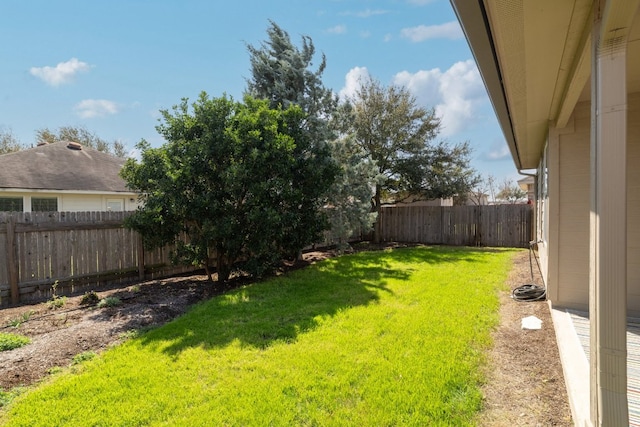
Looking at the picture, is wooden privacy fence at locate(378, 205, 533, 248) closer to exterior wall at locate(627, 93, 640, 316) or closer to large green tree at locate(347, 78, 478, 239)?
large green tree at locate(347, 78, 478, 239)

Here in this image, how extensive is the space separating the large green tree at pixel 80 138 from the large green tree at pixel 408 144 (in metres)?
21.2

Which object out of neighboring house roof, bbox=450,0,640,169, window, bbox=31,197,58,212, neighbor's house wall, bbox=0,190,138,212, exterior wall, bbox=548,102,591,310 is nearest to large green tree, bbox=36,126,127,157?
neighbor's house wall, bbox=0,190,138,212

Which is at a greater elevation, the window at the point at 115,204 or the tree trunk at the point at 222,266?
the window at the point at 115,204

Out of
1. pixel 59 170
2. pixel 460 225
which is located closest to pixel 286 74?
pixel 460 225

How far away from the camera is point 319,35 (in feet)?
32.2

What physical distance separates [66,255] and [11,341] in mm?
2833

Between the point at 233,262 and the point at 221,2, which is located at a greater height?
the point at 221,2

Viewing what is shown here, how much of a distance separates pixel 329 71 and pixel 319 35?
1063mm

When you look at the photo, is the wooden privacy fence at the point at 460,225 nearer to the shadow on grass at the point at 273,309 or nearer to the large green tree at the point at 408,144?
the large green tree at the point at 408,144

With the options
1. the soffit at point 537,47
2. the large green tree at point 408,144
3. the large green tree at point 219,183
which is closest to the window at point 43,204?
the large green tree at point 219,183

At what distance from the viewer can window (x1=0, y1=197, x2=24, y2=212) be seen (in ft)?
35.6

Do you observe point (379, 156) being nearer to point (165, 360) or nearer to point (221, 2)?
point (221, 2)

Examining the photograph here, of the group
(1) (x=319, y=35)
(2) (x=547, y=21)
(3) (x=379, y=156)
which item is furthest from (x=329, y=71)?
(2) (x=547, y=21)

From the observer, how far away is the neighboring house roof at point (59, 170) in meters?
11.0
